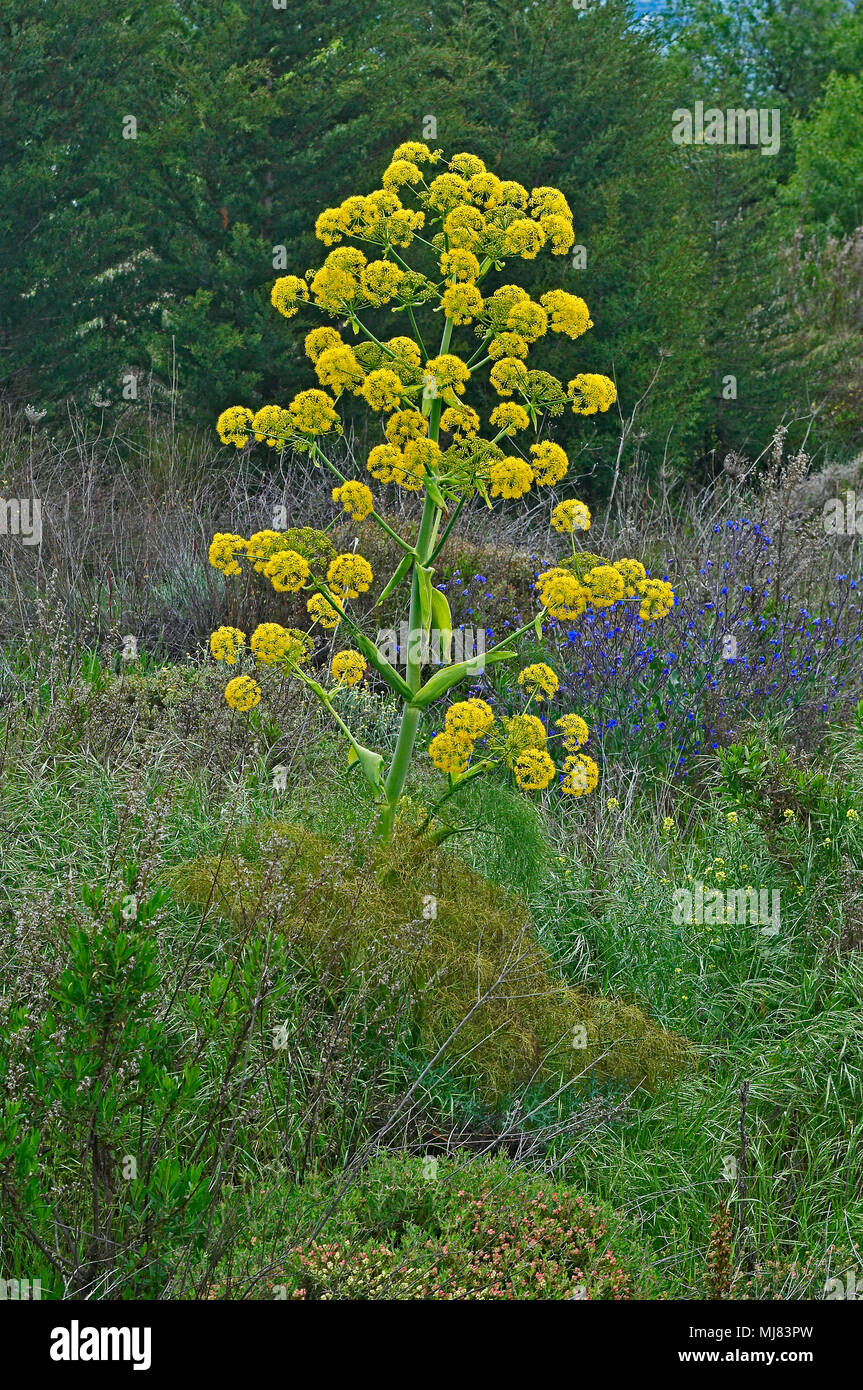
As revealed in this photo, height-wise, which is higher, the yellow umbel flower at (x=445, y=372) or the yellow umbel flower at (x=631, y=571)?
the yellow umbel flower at (x=445, y=372)

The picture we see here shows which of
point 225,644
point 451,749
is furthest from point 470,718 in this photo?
point 225,644

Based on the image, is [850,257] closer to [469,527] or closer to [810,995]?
[469,527]

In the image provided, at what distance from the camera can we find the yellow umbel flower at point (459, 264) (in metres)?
3.45

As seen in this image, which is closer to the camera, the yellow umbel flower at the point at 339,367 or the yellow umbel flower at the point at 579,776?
the yellow umbel flower at the point at 339,367

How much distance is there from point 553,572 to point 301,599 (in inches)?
127

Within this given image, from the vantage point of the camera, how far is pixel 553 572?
3582 millimetres

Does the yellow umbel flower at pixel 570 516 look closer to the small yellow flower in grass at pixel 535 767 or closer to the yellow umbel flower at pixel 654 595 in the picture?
the yellow umbel flower at pixel 654 595

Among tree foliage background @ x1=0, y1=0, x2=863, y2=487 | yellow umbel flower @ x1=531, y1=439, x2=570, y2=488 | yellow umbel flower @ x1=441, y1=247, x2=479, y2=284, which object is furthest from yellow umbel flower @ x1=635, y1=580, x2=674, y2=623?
tree foliage background @ x1=0, y1=0, x2=863, y2=487

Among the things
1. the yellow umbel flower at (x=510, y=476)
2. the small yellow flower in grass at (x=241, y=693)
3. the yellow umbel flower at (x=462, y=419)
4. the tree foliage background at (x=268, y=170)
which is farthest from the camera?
the tree foliage background at (x=268, y=170)

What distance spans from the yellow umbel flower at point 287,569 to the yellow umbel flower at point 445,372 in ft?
2.10

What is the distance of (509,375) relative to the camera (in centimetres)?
354

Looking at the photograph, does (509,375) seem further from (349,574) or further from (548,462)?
(349,574)

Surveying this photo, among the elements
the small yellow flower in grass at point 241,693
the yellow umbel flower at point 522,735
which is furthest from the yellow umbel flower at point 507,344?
the small yellow flower in grass at point 241,693

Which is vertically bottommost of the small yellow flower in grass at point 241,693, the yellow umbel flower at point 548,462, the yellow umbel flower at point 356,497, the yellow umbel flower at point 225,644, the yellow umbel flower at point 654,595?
the small yellow flower in grass at point 241,693
